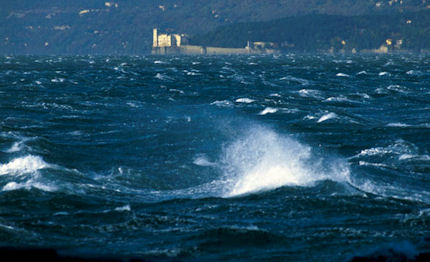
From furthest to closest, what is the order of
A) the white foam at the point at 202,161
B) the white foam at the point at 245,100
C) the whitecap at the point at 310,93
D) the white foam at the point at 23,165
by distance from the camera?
the whitecap at the point at 310,93 → the white foam at the point at 245,100 → the white foam at the point at 202,161 → the white foam at the point at 23,165

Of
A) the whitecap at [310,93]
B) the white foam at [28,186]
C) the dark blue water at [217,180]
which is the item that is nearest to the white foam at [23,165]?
the dark blue water at [217,180]

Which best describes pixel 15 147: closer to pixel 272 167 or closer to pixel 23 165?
pixel 23 165

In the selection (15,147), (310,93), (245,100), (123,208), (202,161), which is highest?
(123,208)

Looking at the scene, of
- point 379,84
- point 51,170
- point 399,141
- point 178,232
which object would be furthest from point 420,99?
point 178,232

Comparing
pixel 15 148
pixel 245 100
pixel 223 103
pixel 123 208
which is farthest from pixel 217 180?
pixel 245 100

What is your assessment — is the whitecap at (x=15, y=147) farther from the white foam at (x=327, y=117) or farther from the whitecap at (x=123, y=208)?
the white foam at (x=327, y=117)

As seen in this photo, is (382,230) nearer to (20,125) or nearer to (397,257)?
(397,257)
